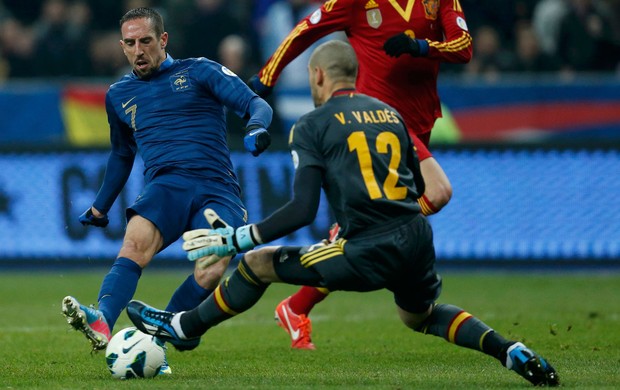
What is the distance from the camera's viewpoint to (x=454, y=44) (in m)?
8.03

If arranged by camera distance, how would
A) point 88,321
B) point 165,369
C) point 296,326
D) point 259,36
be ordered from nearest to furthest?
point 88,321 → point 165,369 → point 296,326 → point 259,36

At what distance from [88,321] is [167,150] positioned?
1.26 m

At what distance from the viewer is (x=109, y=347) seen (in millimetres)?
6625

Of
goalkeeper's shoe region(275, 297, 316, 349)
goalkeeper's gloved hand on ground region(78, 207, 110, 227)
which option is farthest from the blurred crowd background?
goalkeeper's gloved hand on ground region(78, 207, 110, 227)

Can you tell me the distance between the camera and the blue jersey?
7.29 meters

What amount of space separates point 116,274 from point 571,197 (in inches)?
286

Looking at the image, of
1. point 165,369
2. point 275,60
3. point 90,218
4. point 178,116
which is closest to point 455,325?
point 165,369

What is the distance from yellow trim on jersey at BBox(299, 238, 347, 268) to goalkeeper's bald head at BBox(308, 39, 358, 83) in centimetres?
81

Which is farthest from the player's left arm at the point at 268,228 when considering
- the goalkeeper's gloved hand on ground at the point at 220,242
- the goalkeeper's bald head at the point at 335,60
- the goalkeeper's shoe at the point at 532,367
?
the goalkeeper's shoe at the point at 532,367

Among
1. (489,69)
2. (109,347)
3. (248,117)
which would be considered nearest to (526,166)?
(489,69)

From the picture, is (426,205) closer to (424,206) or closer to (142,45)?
(424,206)

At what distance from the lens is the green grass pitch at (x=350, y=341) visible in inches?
258

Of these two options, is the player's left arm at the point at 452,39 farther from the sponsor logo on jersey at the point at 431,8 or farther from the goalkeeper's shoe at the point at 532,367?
the goalkeeper's shoe at the point at 532,367

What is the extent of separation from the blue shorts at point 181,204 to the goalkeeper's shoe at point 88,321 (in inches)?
27.6
